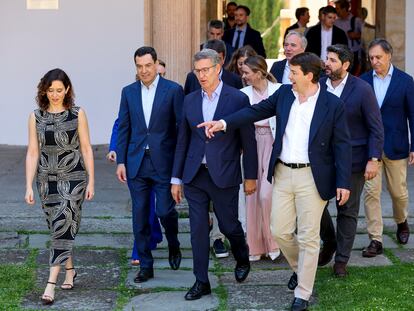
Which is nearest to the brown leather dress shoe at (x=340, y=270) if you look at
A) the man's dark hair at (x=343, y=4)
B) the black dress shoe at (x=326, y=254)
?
the black dress shoe at (x=326, y=254)

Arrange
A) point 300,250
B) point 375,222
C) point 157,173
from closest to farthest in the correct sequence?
1. point 300,250
2. point 157,173
3. point 375,222

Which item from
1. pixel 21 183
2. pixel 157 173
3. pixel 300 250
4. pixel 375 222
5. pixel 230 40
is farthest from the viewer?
pixel 230 40

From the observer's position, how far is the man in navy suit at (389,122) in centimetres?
866

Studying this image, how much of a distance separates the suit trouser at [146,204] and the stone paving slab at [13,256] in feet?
3.71

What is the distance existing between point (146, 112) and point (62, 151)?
2.54 feet

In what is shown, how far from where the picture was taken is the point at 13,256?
8.59 metres

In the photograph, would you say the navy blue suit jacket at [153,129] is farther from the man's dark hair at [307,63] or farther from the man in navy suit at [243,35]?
the man in navy suit at [243,35]

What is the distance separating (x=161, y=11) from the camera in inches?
422

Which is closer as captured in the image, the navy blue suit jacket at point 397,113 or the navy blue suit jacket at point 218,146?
the navy blue suit jacket at point 218,146

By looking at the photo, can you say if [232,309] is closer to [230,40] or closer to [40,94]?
[40,94]

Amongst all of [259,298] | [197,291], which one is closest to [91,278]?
[197,291]

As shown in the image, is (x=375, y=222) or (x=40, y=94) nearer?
(x=40, y=94)

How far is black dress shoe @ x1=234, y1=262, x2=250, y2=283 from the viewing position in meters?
7.84

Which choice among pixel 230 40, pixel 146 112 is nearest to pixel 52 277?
pixel 146 112
